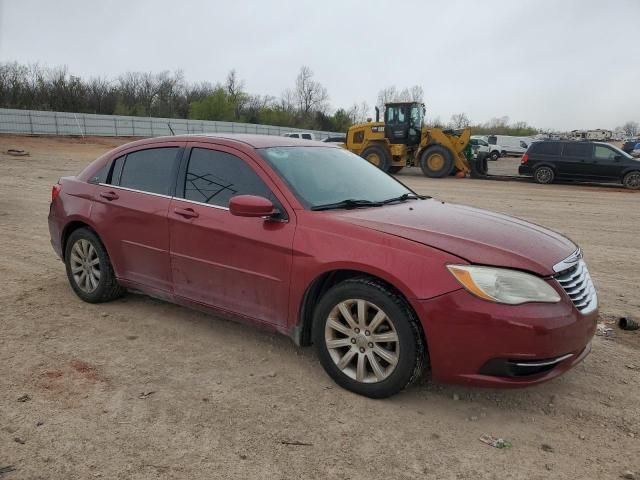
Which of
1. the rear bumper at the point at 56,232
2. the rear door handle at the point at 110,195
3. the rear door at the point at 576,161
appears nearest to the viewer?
the rear door handle at the point at 110,195

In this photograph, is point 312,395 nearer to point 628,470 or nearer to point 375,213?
point 375,213

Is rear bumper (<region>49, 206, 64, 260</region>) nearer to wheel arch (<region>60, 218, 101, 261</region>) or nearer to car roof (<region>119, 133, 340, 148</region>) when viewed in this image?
wheel arch (<region>60, 218, 101, 261</region>)

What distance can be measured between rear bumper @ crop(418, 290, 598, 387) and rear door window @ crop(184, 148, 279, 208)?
4.78 feet

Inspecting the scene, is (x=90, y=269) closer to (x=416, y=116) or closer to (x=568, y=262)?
(x=568, y=262)

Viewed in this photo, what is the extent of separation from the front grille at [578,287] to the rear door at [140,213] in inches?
113

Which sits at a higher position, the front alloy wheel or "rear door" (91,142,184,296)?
"rear door" (91,142,184,296)

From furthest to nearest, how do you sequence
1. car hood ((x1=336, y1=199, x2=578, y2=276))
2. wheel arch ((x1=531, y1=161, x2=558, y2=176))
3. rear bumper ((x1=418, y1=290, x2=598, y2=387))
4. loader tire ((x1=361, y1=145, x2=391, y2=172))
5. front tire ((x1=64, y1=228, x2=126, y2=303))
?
loader tire ((x1=361, y1=145, x2=391, y2=172))
wheel arch ((x1=531, y1=161, x2=558, y2=176))
front tire ((x1=64, y1=228, x2=126, y2=303))
car hood ((x1=336, y1=199, x2=578, y2=276))
rear bumper ((x1=418, y1=290, x2=598, y2=387))

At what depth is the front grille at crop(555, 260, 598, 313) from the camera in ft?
10.2

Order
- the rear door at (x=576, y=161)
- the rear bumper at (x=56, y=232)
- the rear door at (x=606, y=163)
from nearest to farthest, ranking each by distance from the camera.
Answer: the rear bumper at (x=56, y=232), the rear door at (x=606, y=163), the rear door at (x=576, y=161)

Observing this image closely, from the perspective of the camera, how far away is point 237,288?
3811 mm

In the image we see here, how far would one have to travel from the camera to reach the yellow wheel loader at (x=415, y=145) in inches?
834

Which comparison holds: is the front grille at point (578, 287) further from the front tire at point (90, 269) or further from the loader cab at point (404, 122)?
the loader cab at point (404, 122)

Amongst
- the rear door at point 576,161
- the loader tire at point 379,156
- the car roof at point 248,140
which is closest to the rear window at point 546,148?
the rear door at point 576,161

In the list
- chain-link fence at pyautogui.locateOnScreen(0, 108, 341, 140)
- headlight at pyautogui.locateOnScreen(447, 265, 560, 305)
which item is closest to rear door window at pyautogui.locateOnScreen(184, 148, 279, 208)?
headlight at pyautogui.locateOnScreen(447, 265, 560, 305)
